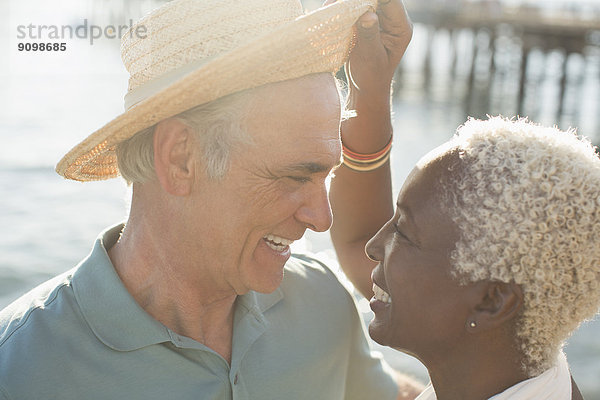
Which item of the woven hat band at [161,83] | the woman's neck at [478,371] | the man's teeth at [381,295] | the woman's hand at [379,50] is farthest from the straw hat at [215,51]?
the woman's neck at [478,371]

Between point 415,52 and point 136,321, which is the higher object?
point 136,321

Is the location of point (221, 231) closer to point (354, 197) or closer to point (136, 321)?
point (136, 321)

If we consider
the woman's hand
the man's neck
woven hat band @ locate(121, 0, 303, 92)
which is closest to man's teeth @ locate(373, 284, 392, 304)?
the man's neck

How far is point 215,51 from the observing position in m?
2.08

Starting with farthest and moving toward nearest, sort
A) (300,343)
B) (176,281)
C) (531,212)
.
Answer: (300,343)
(176,281)
(531,212)

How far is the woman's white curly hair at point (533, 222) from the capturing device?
5.85 feet

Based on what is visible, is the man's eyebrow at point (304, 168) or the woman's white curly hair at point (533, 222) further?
the man's eyebrow at point (304, 168)

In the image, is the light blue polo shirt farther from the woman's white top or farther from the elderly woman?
the woman's white top

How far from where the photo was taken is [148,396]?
210 centimetres

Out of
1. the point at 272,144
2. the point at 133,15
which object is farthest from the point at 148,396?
the point at 133,15

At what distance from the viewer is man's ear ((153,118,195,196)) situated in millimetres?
2152

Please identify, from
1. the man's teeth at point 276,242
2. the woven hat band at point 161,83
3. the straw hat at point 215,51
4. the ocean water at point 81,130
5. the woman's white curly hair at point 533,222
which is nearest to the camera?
the woman's white curly hair at point 533,222

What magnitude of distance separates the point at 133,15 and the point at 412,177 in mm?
35227

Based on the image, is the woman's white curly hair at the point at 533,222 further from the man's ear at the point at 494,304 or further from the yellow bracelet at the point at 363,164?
the yellow bracelet at the point at 363,164
